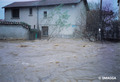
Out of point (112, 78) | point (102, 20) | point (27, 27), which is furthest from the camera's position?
point (27, 27)

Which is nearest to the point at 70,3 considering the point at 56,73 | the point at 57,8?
the point at 57,8

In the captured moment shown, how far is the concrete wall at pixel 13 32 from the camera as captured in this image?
36.8ft

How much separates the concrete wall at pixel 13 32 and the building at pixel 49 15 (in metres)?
4.64

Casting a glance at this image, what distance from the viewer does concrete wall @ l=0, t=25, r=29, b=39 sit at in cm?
1122

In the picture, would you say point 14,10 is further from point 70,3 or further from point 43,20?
point 70,3

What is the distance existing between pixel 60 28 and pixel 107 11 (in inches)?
254

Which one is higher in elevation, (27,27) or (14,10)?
(14,10)

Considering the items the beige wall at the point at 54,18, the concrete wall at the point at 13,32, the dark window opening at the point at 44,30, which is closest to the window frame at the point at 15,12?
the beige wall at the point at 54,18

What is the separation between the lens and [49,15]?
15742 millimetres

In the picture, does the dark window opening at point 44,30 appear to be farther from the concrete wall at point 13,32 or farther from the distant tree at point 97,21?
the distant tree at point 97,21

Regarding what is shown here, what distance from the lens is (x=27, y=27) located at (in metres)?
11.4

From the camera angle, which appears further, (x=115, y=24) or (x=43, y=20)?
(x=43, y=20)

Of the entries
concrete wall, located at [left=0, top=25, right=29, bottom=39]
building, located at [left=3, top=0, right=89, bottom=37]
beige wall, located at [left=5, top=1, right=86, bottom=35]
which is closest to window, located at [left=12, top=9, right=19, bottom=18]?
building, located at [left=3, top=0, right=89, bottom=37]

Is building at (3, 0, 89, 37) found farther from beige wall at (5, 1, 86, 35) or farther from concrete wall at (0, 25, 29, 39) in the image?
concrete wall at (0, 25, 29, 39)
